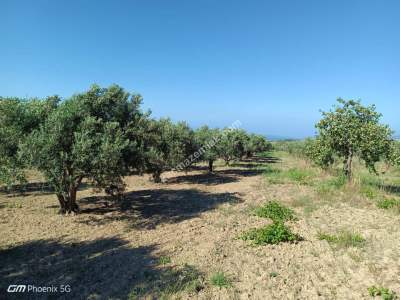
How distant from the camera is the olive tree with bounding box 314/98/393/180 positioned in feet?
53.9

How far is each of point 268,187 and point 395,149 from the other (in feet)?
27.6

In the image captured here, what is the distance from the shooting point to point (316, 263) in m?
7.74

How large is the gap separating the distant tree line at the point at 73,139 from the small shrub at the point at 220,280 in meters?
6.34

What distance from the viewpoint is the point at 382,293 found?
20.0 ft

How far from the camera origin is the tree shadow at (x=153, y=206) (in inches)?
502

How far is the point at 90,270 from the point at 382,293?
303 inches

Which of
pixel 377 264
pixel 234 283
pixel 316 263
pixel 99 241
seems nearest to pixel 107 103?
pixel 99 241

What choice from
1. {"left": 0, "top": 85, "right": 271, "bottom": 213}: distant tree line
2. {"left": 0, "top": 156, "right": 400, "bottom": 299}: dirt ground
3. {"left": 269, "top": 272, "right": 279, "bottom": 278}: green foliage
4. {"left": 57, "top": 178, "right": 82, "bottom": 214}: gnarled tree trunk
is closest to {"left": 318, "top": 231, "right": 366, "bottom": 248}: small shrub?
{"left": 0, "top": 156, "right": 400, "bottom": 299}: dirt ground

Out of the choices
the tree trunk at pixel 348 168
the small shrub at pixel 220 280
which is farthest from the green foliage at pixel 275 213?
the tree trunk at pixel 348 168

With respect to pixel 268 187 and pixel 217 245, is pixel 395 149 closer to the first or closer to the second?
pixel 268 187

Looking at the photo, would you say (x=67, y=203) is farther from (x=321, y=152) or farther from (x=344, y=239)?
(x=321, y=152)

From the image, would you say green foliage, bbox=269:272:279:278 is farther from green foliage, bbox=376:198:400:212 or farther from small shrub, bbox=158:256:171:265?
green foliage, bbox=376:198:400:212

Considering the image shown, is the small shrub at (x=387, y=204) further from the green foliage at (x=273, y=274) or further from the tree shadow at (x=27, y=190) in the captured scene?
the tree shadow at (x=27, y=190)

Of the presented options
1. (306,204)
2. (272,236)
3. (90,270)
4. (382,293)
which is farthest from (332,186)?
(90,270)
